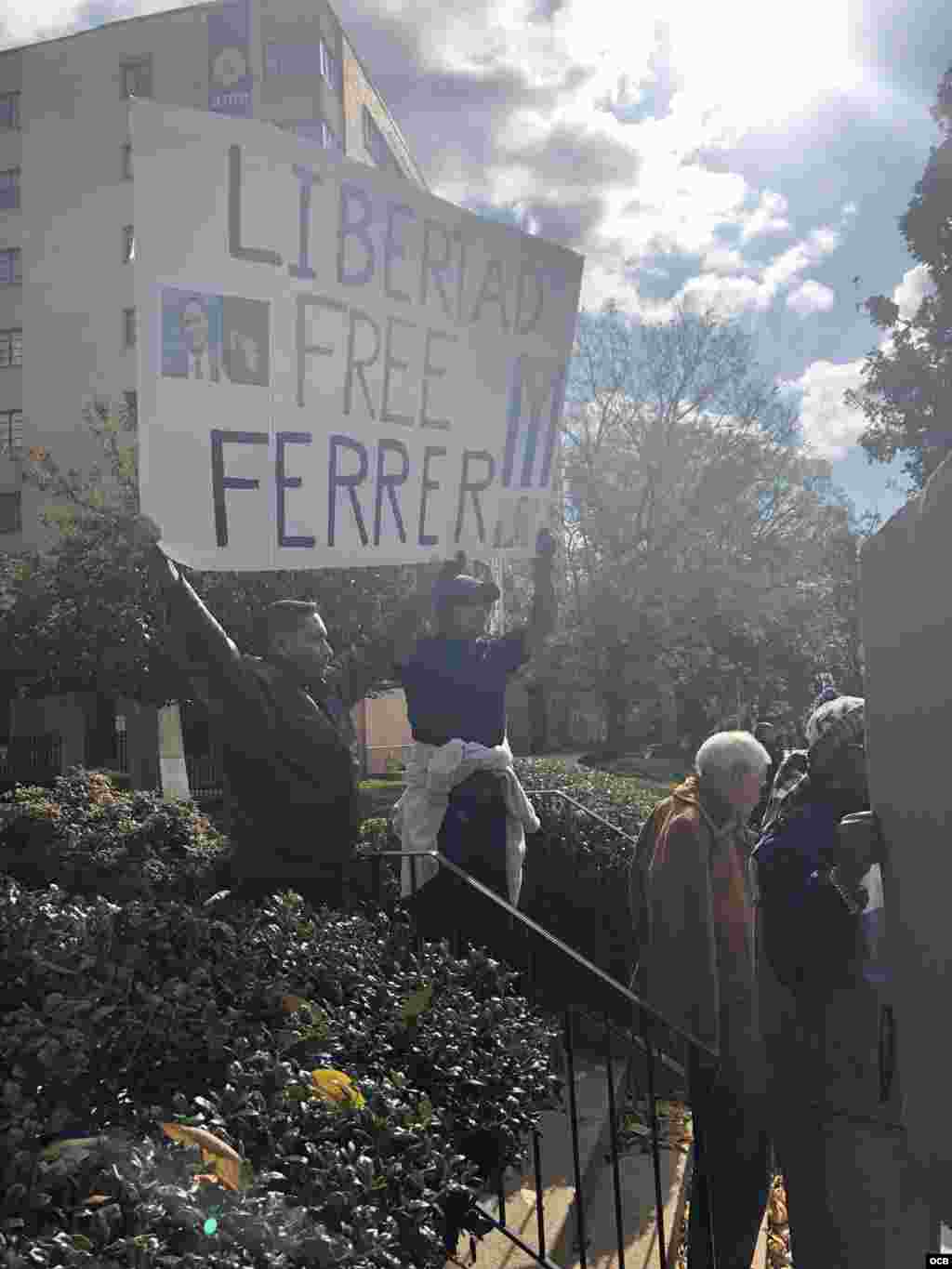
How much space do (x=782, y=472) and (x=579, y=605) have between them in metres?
5.78

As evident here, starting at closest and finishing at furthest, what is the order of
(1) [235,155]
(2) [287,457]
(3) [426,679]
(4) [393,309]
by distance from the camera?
(1) [235,155], (2) [287,457], (4) [393,309], (3) [426,679]

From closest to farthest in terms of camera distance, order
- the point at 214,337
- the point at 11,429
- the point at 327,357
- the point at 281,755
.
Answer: the point at 214,337, the point at 281,755, the point at 327,357, the point at 11,429

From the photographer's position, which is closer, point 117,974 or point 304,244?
point 117,974

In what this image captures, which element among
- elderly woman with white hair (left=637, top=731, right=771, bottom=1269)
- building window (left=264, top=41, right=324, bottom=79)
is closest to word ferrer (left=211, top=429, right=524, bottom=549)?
elderly woman with white hair (left=637, top=731, right=771, bottom=1269)

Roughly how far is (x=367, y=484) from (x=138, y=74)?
38.0 m

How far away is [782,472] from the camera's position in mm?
27531

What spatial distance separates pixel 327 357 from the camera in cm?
388

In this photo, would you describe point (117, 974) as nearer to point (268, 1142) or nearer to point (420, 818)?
point (268, 1142)

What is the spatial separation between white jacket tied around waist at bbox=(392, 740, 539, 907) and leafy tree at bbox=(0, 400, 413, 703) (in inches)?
474

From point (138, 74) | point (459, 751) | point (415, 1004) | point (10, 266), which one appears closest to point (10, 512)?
point (10, 266)

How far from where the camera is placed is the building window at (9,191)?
122 ft

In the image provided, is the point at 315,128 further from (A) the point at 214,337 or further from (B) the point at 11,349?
(A) the point at 214,337

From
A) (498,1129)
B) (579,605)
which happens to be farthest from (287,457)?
(579,605)

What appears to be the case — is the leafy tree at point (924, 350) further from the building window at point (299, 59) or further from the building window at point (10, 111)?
the building window at point (10, 111)
